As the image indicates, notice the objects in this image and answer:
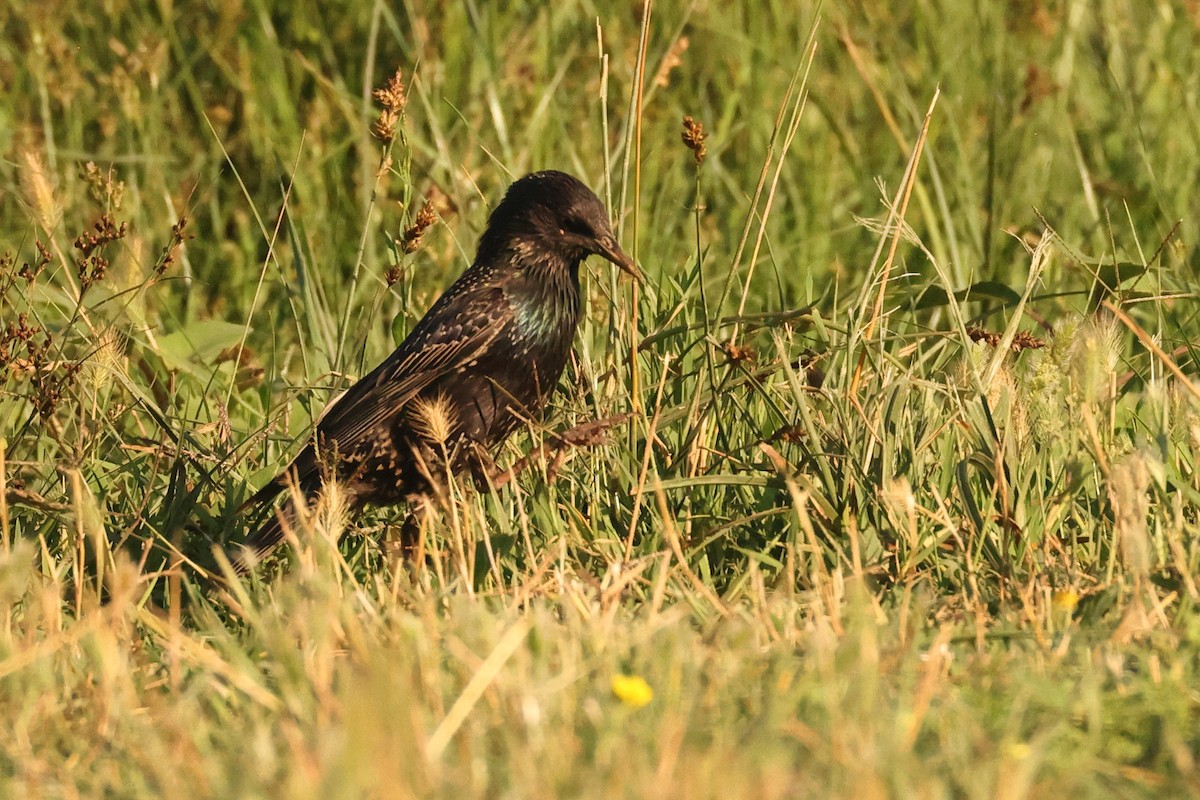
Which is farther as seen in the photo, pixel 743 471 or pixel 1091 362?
pixel 743 471

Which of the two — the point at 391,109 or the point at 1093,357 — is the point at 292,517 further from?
the point at 1093,357

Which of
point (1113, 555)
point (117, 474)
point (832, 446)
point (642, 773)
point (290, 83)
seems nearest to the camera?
point (642, 773)

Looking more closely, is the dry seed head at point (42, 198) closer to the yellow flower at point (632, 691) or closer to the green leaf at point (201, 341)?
the green leaf at point (201, 341)

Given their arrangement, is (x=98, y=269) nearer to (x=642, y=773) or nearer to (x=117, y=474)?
(x=117, y=474)

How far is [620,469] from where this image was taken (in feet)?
12.3

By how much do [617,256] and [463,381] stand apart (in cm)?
50

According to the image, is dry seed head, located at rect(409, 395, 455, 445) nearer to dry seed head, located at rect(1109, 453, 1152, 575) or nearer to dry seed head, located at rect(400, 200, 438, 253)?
dry seed head, located at rect(400, 200, 438, 253)

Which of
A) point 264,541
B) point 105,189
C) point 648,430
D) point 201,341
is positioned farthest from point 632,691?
point 201,341

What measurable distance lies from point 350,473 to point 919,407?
1.43 meters

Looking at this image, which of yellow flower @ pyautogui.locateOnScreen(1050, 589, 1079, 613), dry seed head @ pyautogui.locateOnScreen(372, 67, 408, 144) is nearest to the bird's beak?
dry seed head @ pyautogui.locateOnScreen(372, 67, 408, 144)

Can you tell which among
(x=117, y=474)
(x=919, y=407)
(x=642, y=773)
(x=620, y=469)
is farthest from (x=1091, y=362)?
(x=117, y=474)

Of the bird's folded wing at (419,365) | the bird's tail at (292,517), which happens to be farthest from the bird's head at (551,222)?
the bird's tail at (292,517)

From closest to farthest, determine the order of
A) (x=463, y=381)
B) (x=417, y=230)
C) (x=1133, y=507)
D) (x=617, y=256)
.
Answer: (x=1133, y=507)
(x=417, y=230)
(x=617, y=256)
(x=463, y=381)

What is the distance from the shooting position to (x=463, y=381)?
4.39 meters
